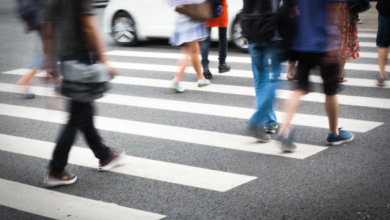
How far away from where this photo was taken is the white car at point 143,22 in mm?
8680

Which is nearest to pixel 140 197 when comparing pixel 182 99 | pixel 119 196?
pixel 119 196

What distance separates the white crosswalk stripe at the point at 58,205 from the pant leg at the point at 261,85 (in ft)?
4.79

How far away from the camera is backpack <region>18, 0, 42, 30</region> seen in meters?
5.29

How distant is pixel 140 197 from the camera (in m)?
3.38

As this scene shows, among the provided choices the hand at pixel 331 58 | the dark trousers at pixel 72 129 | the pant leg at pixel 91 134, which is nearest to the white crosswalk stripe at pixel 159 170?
the pant leg at pixel 91 134

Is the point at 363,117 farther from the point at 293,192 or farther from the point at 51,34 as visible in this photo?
the point at 51,34

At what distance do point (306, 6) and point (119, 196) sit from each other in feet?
7.25

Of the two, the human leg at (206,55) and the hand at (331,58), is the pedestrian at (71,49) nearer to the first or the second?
the hand at (331,58)

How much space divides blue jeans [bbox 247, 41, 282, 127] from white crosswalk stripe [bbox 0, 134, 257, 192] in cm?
68

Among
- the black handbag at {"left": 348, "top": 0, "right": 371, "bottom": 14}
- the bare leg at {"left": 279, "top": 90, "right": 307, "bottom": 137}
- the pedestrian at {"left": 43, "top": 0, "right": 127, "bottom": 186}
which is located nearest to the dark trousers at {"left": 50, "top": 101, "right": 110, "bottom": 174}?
the pedestrian at {"left": 43, "top": 0, "right": 127, "bottom": 186}

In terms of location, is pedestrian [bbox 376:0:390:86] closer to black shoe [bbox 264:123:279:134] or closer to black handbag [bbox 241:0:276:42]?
black shoe [bbox 264:123:279:134]

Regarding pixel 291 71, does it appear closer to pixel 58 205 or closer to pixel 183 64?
pixel 183 64

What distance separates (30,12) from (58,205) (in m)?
3.00

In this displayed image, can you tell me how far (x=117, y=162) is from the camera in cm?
393
